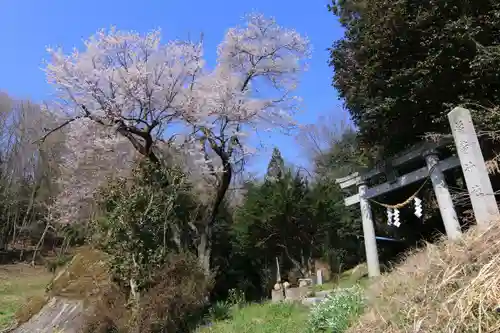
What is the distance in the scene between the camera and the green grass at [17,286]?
1406 cm

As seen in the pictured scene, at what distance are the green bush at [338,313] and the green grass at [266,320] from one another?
0.31 m

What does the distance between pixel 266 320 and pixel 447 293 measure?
4.61 metres

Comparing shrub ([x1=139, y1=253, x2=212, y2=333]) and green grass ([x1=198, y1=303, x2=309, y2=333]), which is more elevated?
shrub ([x1=139, y1=253, x2=212, y2=333])

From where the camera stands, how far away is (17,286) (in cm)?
1998

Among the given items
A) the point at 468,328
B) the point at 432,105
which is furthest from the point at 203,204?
the point at 468,328

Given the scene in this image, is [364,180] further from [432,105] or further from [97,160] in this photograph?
[97,160]

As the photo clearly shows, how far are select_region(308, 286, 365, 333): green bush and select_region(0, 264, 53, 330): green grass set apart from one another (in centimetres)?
1029

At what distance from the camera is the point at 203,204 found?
12.1 meters

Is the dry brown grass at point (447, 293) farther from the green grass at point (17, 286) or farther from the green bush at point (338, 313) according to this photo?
the green grass at point (17, 286)

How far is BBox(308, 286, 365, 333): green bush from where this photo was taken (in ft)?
15.6

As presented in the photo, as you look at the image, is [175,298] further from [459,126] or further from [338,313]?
[459,126]

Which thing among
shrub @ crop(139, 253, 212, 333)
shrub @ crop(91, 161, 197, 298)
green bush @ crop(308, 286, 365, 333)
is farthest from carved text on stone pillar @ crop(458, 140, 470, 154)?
shrub @ crop(91, 161, 197, 298)

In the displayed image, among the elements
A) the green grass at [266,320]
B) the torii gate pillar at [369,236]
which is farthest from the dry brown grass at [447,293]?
the torii gate pillar at [369,236]

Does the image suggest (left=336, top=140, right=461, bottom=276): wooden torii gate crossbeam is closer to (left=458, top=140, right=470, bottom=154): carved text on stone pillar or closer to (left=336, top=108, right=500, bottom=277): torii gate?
(left=336, top=108, right=500, bottom=277): torii gate
